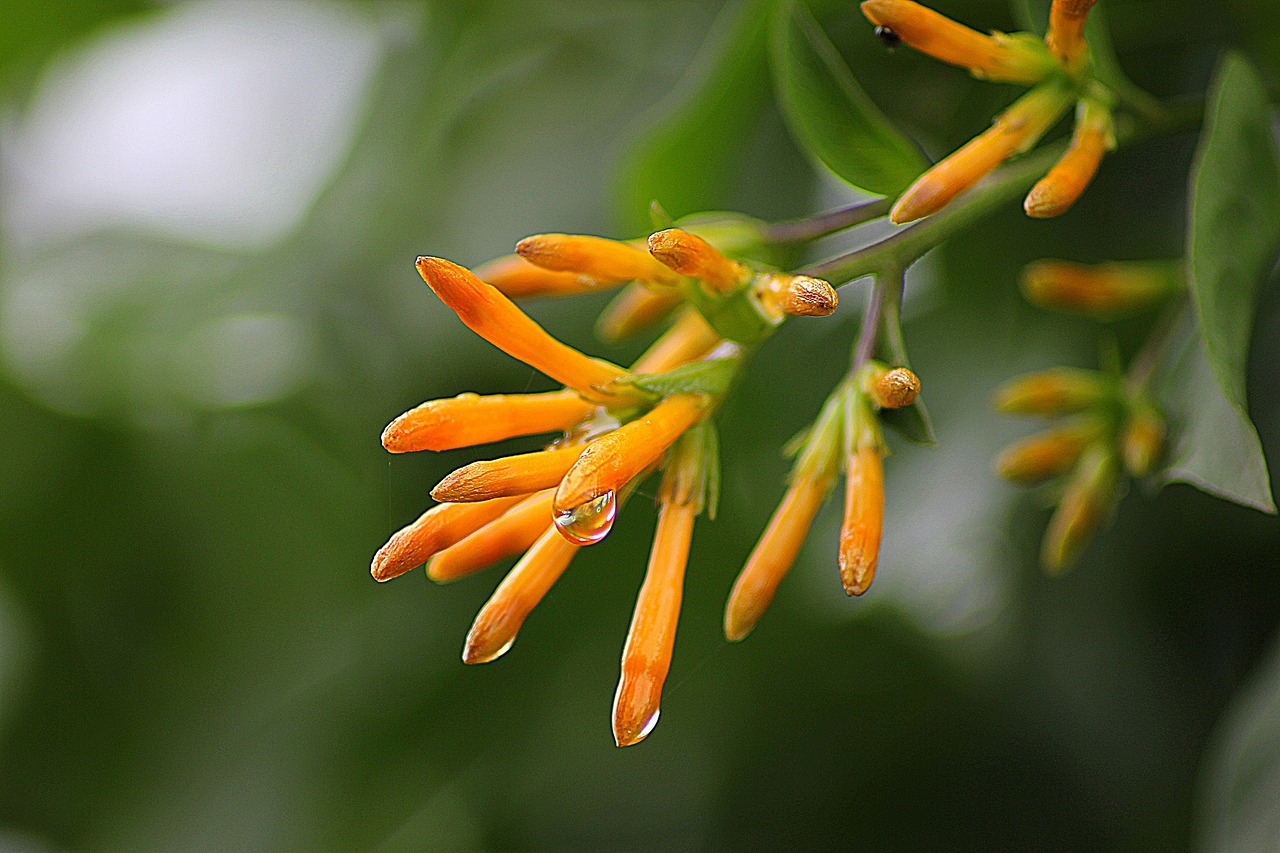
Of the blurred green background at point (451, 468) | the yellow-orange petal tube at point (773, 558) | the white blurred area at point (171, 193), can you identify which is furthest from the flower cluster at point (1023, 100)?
the white blurred area at point (171, 193)

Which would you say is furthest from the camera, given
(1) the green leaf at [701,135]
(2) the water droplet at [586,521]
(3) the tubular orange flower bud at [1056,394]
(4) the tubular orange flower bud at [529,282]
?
(1) the green leaf at [701,135]

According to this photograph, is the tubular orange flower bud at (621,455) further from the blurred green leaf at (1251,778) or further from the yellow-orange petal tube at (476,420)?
the blurred green leaf at (1251,778)

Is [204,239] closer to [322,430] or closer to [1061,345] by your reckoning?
[322,430]

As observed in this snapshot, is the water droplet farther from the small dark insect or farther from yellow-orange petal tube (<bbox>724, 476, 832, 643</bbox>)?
the small dark insect

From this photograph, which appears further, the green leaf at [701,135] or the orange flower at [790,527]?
the green leaf at [701,135]

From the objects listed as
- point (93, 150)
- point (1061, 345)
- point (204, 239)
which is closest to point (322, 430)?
point (204, 239)

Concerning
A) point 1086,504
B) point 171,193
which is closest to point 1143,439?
point 1086,504
